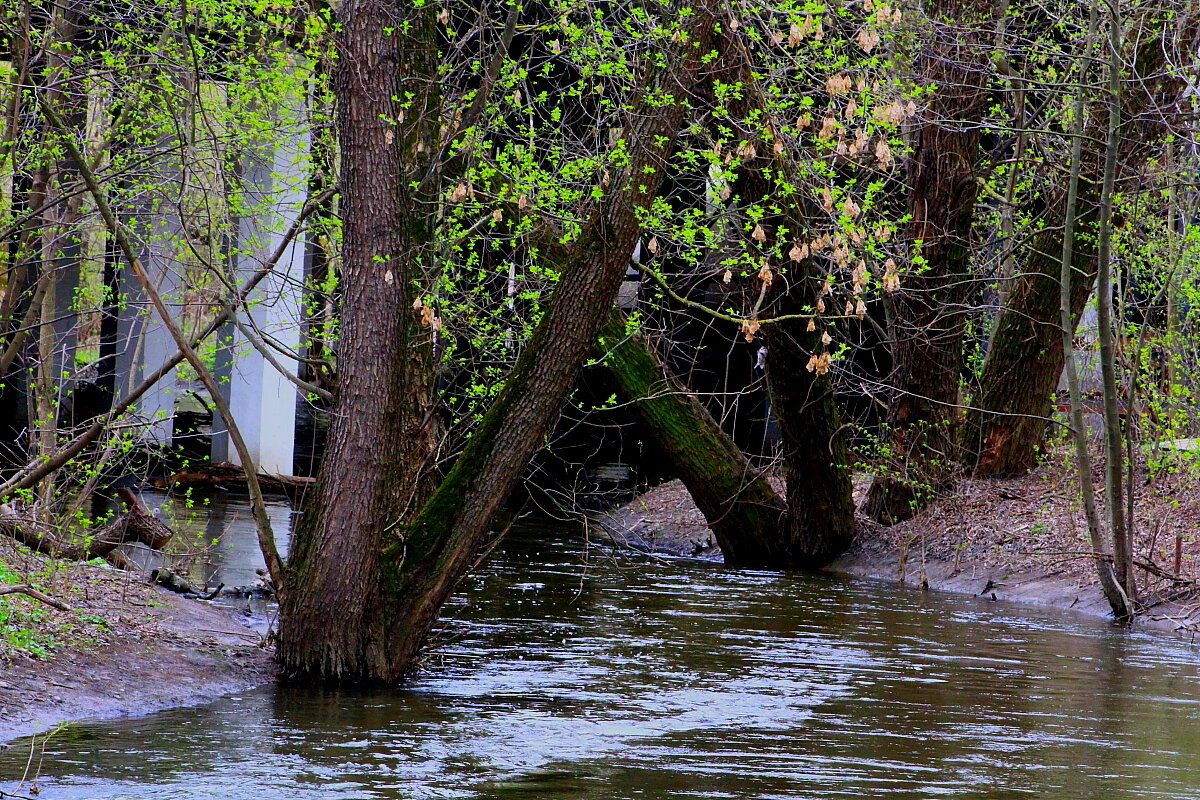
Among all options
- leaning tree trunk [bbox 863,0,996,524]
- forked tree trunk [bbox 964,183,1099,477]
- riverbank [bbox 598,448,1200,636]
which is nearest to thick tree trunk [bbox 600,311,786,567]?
riverbank [bbox 598,448,1200,636]

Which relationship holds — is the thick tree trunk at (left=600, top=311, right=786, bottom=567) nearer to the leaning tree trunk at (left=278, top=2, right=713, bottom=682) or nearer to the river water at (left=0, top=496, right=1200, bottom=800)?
the river water at (left=0, top=496, right=1200, bottom=800)

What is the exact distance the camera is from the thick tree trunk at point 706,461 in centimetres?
1470

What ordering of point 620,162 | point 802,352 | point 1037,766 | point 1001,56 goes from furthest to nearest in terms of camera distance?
point 802,352 → point 1001,56 → point 620,162 → point 1037,766

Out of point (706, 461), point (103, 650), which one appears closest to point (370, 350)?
point (103, 650)

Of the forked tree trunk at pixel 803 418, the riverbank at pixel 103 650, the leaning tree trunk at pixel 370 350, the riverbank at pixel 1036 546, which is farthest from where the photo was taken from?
the forked tree trunk at pixel 803 418

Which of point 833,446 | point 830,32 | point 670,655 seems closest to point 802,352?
point 833,446

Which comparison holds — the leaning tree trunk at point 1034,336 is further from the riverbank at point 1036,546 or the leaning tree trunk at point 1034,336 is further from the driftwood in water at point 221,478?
the driftwood in water at point 221,478

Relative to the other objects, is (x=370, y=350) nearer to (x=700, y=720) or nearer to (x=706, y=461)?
(x=700, y=720)

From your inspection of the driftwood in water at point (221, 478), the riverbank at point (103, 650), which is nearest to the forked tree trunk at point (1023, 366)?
the riverbank at point (103, 650)

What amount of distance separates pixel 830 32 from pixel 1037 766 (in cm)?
808

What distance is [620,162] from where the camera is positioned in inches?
338

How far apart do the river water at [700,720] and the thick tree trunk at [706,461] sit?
334 centimetres

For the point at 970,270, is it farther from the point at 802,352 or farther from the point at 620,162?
the point at 620,162

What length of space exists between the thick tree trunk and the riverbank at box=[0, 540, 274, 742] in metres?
6.45
